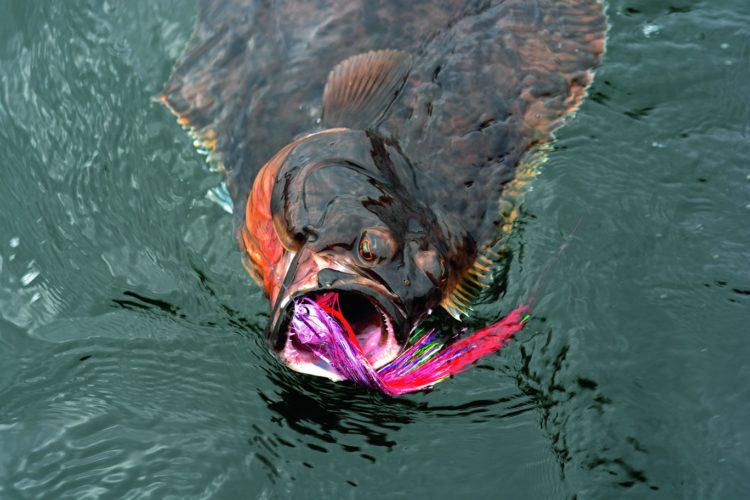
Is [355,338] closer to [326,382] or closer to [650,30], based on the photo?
[326,382]

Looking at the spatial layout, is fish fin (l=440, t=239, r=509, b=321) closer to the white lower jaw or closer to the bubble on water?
→ the white lower jaw

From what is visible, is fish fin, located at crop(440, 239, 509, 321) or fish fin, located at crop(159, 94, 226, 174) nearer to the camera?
fish fin, located at crop(440, 239, 509, 321)

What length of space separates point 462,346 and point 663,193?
1.38 m

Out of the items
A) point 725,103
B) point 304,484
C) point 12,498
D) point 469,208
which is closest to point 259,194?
point 469,208

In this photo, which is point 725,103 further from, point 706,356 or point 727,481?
point 727,481

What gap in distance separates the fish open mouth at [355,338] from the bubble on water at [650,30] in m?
2.59

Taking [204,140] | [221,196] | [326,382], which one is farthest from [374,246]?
[204,140]

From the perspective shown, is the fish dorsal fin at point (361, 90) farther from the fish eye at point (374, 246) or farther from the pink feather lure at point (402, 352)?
the pink feather lure at point (402, 352)

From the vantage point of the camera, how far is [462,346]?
4055 mm

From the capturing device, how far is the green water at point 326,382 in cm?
372

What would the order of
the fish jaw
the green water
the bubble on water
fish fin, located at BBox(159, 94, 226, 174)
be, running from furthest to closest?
1. the bubble on water
2. fish fin, located at BBox(159, 94, 226, 174)
3. the green water
4. the fish jaw

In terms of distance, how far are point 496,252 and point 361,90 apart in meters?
0.94

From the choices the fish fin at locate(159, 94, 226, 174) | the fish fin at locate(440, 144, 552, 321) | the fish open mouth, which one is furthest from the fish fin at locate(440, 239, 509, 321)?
the fish fin at locate(159, 94, 226, 174)

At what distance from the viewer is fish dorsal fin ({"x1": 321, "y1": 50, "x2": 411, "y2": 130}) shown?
4156 millimetres
